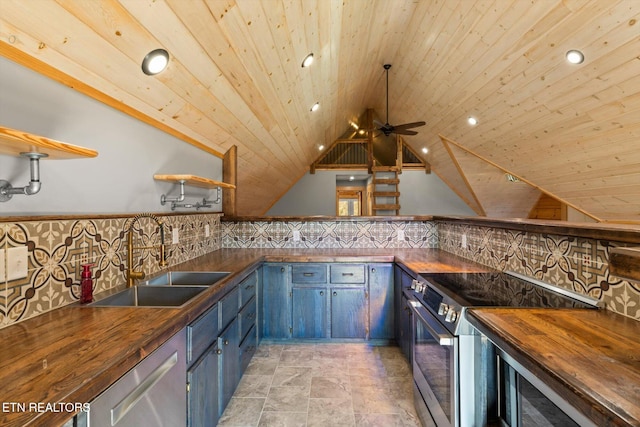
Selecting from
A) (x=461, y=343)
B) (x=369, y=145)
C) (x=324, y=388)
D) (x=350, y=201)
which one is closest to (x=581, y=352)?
(x=461, y=343)

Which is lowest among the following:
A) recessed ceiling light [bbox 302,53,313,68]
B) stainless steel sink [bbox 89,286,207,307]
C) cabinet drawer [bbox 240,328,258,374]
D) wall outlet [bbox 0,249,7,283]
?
cabinet drawer [bbox 240,328,258,374]

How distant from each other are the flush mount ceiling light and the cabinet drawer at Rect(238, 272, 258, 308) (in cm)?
141

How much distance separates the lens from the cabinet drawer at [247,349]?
2.16m

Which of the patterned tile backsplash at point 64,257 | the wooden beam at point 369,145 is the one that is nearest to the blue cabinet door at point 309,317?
the patterned tile backsplash at point 64,257

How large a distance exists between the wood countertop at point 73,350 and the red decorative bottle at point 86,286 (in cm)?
5

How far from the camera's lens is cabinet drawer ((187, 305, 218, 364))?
4.41ft

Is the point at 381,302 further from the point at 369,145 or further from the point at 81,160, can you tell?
the point at 369,145

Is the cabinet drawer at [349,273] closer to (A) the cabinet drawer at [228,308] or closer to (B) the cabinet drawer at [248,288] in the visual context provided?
(B) the cabinet drawer at [248,288]

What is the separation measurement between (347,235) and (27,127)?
8.48 ft

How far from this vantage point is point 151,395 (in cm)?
102

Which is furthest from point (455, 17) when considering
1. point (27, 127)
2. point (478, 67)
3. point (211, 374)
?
point (211, 374)

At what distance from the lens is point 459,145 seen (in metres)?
5.27

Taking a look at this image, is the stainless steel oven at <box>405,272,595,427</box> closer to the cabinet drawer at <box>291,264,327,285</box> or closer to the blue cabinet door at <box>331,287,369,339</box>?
the blue cabinet door at <box>331,287,369,339</box>

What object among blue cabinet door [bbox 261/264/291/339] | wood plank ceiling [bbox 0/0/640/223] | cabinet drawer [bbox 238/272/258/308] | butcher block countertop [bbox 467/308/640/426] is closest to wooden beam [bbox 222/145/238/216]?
wood plank ceiling [bbox 0/0/640/223]
